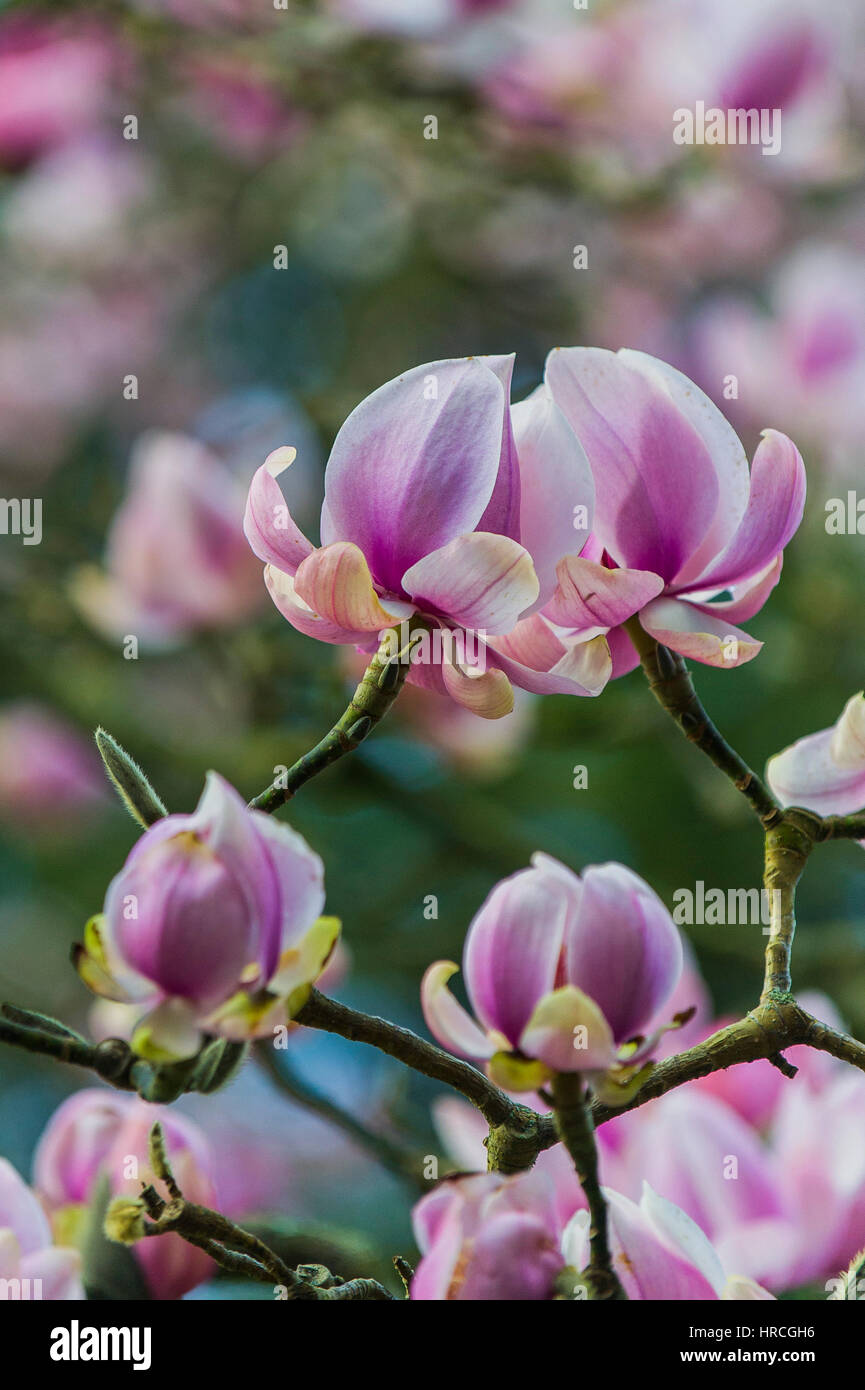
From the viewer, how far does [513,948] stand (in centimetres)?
23

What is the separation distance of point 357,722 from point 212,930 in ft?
0.16

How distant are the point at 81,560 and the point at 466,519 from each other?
583 millimetres

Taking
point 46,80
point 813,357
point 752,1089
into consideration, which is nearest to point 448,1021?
point 752,1089

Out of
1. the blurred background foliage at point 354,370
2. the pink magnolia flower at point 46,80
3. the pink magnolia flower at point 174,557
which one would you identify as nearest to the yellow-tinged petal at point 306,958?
the blurred background foliage at point 354,370

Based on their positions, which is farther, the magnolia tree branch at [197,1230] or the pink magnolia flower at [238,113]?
the pink magnolia flower at [238,113]

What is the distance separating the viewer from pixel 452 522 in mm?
248

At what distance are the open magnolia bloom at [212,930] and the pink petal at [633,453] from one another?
92 millimetres

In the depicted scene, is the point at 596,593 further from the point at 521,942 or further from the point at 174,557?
the point at 174,557

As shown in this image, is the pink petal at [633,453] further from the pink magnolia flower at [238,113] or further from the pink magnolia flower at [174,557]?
the pink magnolia flower at [238,113]

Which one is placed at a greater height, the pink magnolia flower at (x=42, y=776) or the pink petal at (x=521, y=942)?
the pink magnolia flower at (x=42, y=776)

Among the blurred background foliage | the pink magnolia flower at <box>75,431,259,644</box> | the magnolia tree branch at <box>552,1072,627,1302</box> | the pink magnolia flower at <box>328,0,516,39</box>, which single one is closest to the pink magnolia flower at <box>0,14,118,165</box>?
the blurred background foliage

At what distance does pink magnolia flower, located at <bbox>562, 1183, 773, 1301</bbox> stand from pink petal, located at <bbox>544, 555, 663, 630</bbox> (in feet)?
0.35

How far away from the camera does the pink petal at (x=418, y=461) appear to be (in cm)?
25
